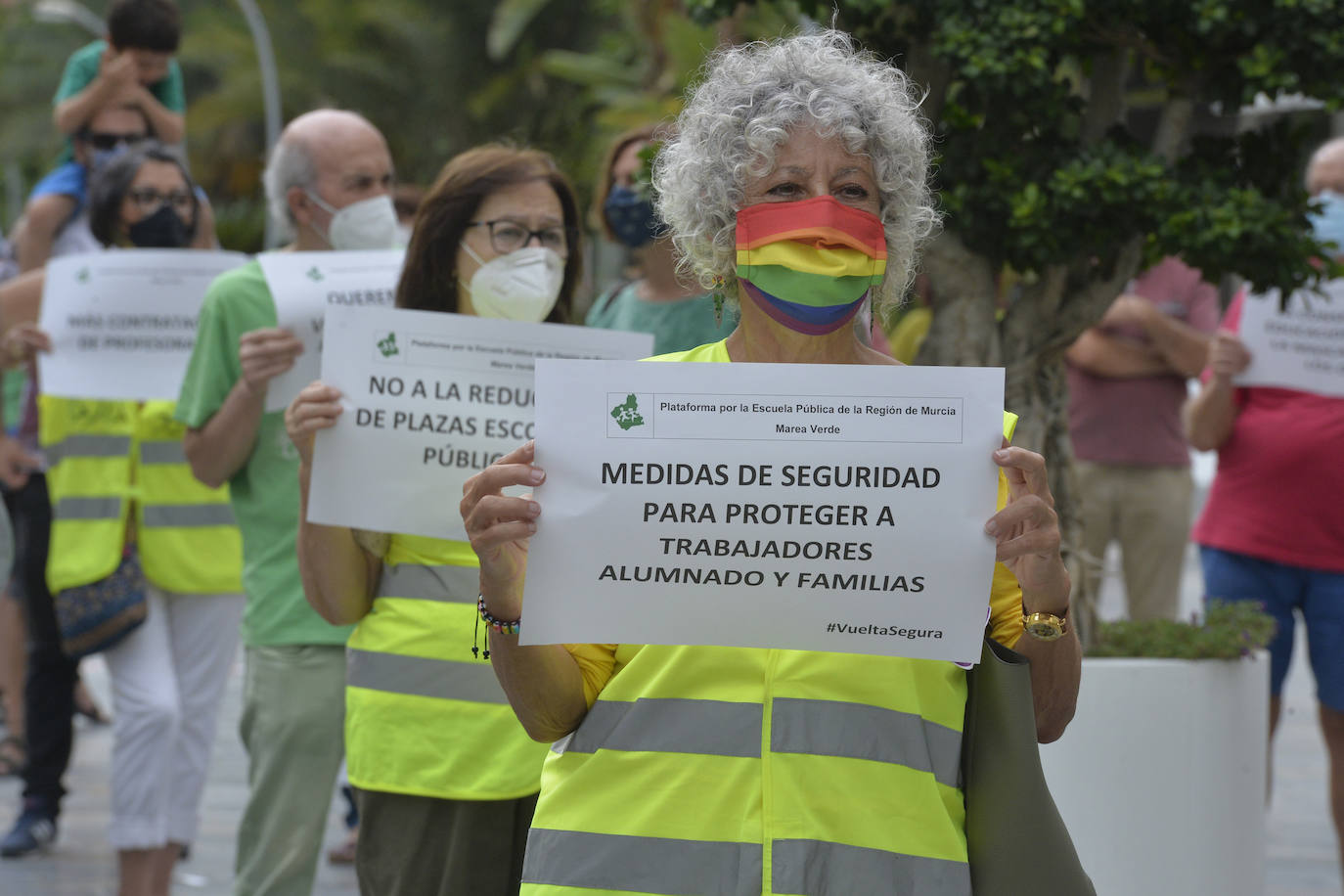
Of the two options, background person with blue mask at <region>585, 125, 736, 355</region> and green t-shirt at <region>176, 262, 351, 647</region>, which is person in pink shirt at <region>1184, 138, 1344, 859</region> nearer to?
background person with blue mask at <region>585, 125, 736, 355</region>

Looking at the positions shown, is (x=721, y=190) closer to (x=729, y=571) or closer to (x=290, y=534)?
(x=729, y=571)

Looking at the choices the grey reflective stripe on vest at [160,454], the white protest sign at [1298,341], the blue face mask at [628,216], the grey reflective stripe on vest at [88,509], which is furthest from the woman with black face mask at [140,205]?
the white protest sign at [1298,341]

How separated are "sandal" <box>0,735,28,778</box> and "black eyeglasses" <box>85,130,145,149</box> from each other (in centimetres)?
258

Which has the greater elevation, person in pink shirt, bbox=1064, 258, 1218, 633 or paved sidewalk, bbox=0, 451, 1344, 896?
person in pink shirt, bbox=1064, 258, 1218, 633

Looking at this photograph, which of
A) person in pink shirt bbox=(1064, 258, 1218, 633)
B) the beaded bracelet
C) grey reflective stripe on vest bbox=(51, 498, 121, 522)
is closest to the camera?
the beaded bracelet

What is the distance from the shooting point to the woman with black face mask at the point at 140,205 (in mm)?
5355

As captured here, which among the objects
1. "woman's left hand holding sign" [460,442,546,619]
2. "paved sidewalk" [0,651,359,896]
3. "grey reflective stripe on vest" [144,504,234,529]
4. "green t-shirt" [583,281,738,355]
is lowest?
"paved sidewalk" [0,651,359,896]

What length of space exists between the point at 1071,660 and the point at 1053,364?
251cm

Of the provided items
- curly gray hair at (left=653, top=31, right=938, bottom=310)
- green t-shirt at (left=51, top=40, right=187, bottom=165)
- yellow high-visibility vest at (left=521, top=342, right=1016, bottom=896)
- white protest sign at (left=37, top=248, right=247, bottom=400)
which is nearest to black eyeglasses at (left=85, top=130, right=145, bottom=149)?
green t-shirt at (left=51, top=40, right=187, bottom=165)

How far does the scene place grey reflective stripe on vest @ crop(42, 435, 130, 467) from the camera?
537 centimetres

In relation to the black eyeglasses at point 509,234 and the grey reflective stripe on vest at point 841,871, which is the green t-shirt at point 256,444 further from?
the grey reflective stripe on vest at point 841,871

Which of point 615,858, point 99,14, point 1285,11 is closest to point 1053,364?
point 1285,11

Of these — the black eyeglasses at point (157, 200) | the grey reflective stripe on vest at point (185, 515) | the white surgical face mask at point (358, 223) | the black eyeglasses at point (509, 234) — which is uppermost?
the black eyeglasses at point (157, 200)

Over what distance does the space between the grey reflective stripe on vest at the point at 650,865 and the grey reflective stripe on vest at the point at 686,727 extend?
0.12 m
